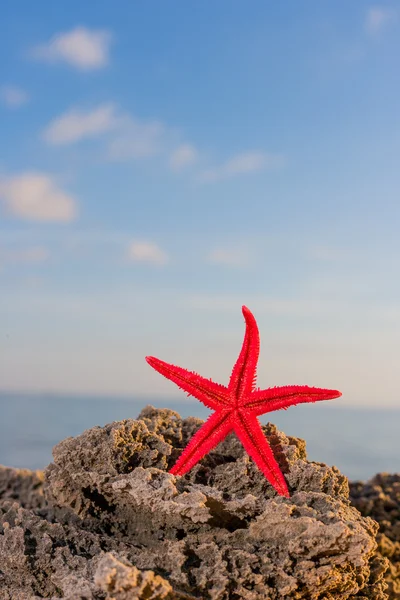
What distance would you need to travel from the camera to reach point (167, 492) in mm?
3939

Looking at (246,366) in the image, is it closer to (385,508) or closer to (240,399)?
(240,399)

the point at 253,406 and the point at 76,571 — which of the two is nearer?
the point at 76,571

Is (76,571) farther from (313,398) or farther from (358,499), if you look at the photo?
(358,499)

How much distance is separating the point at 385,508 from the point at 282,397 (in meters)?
4.13

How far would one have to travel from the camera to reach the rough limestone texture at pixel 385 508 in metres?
6.85

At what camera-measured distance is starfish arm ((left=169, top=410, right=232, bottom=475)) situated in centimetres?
430

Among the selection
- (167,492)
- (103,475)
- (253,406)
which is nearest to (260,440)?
(253,406)

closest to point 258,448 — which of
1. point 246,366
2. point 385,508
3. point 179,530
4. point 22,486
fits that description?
point 246,366

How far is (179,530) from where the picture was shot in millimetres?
4051

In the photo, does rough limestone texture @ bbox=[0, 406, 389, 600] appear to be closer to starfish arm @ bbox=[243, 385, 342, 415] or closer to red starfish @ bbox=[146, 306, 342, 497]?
red starfish @ bbox=[146, 306, 342, 497]

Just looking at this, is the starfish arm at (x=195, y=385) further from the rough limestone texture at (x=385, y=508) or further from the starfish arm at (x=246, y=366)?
the rough limestone texture at (x=385, y=508)

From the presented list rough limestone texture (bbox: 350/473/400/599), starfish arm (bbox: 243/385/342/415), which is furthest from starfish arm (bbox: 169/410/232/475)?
rough limestone texture (bbox: 350/473/400/599)

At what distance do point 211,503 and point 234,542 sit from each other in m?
0.31

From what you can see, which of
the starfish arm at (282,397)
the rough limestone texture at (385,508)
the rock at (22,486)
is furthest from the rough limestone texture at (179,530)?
the rough limestone texture at (385,508)
